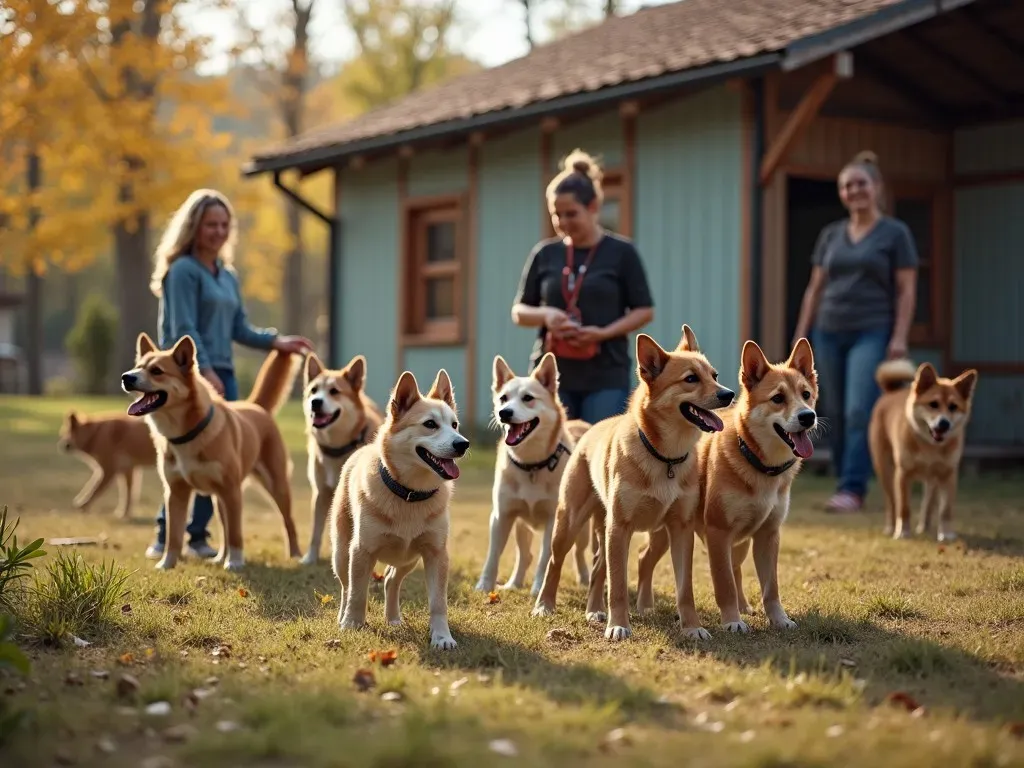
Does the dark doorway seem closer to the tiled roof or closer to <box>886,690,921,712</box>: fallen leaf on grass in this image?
the tiled roof

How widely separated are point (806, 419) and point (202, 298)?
417 cm

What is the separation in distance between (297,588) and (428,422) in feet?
5.69

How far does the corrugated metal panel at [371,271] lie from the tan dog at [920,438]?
871cm

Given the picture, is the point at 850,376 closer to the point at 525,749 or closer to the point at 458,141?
the point at 525,749

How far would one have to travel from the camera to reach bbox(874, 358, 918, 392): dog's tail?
883cm

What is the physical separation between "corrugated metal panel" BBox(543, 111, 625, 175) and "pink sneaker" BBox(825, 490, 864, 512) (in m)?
5.31

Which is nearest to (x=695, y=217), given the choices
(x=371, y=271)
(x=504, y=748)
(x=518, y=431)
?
(x=371, y=271)

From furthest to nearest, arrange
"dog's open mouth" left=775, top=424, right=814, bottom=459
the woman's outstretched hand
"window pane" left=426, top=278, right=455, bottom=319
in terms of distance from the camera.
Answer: "window pane" left=426, top=278, right=455, bottom=319 → the woman's outstretched hand → "dog's open mouth" left=775, top=424, right=814, bottom=459

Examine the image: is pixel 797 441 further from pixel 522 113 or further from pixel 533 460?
pixel 522 113

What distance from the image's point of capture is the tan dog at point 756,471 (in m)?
5.39

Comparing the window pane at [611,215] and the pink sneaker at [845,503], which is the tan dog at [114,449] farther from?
the pink sneaker at [845,503]

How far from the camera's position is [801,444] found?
5391mm

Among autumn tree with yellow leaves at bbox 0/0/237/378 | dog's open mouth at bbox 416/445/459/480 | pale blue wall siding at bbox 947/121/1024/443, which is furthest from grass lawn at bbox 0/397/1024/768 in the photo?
autumn tree with yellow leaves at bbox 0/0/237/378

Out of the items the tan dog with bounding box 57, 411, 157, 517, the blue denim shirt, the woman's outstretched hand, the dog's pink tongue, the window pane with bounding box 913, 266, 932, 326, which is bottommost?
the tan dog with bounding box 57, 411, 157, 517
